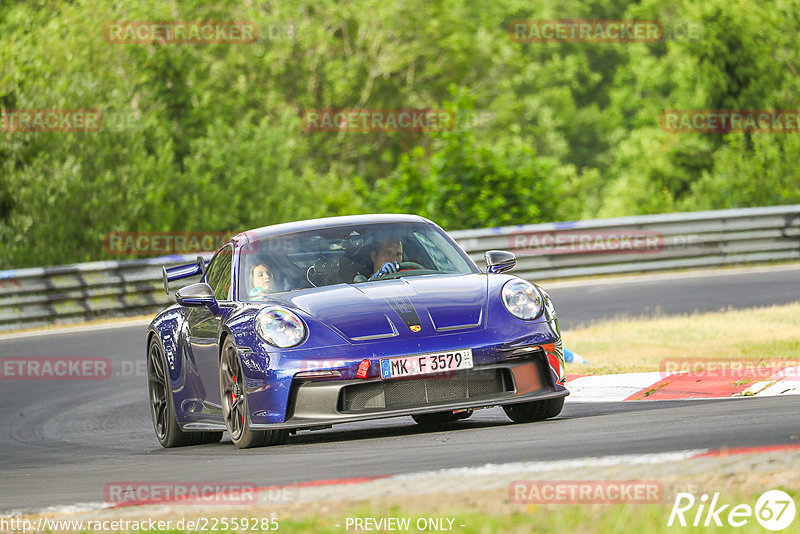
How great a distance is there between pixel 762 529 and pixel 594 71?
68.7 meters

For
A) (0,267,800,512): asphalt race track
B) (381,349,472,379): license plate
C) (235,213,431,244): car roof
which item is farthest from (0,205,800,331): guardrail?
(381,349,472,379): license plate

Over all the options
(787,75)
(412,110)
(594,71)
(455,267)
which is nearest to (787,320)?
(455,267)

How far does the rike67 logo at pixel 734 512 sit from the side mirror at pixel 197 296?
458cm

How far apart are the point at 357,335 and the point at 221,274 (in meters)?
1.98

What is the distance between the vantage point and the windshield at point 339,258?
28.3 ft

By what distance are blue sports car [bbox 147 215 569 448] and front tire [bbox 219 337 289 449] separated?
0.01 metres

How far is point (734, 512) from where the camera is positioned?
446cm

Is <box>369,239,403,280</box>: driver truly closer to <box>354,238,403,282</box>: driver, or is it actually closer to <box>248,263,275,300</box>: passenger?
<box>354,238,403,282</box>: driver

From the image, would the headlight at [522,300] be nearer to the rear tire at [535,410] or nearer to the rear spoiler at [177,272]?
the rear tire at [535,410]

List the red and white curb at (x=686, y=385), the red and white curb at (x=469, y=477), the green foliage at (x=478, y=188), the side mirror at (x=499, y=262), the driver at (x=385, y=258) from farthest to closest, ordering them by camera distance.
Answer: the green foliage at (x=478, y=188)
the red and white curb at (x=686, y=385)
the side mirror at (x=499, y=262)
the driver at (x=385, y=258)
the red and white curb at (x=469, y=477)

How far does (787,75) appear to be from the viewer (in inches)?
1395

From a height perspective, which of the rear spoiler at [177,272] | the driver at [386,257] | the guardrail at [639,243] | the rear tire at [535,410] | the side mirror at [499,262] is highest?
the driver at [386,257]

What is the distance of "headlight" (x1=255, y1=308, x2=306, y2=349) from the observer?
768 cm

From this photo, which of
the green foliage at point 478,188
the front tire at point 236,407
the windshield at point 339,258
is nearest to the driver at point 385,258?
the windshield at point 339,258
